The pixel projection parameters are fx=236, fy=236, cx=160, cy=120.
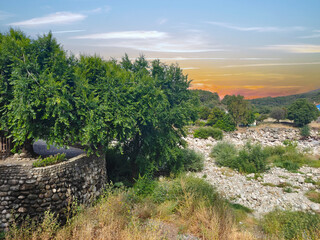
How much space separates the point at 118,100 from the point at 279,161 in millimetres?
15625

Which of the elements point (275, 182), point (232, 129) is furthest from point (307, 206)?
point (232, 129)

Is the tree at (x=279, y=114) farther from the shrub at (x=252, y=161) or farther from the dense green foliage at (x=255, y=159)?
the shrub at (x=252, y=161)

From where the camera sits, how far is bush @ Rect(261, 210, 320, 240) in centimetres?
717

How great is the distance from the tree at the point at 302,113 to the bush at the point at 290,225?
1459 inches

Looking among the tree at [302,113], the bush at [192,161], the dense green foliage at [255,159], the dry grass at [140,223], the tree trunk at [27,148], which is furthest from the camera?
the tree at [302,113]

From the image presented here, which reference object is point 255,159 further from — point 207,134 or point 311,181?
point 207,134

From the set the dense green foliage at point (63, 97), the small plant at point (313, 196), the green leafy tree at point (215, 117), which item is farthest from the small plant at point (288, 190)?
the green leafy tree at point (215, 117)

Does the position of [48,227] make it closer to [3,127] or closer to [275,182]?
[3,127]

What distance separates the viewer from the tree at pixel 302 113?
131 feet

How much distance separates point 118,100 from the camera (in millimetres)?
9719

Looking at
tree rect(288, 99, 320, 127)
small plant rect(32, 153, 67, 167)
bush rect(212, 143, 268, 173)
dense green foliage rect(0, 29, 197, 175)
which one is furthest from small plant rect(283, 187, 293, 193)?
tree rect(288, 99, 320, 127)

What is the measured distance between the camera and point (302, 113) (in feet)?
132

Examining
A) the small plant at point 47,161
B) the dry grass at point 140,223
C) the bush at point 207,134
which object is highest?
the small plant at point 47,161

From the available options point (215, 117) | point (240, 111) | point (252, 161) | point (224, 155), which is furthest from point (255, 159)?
point (240, 111)
